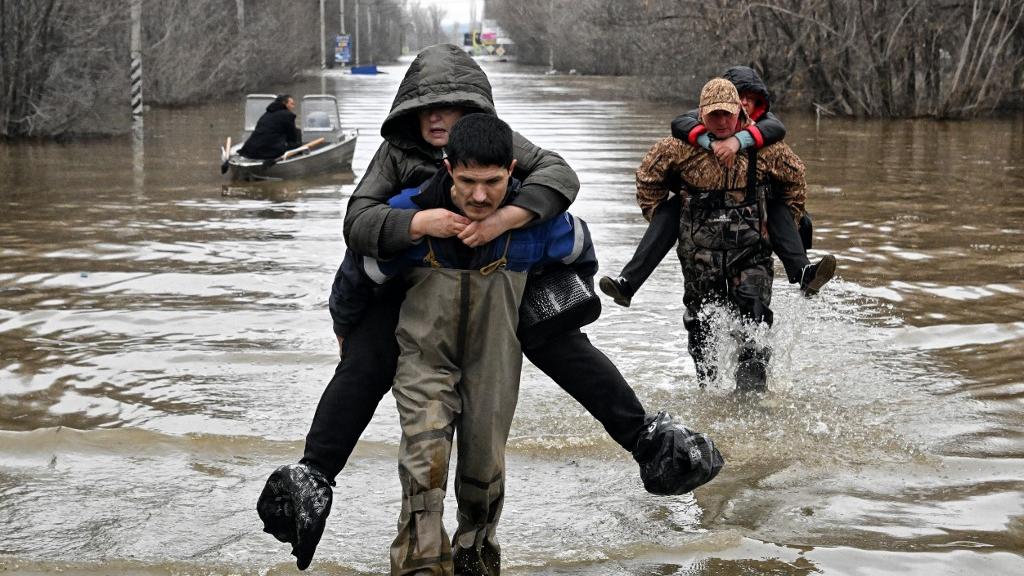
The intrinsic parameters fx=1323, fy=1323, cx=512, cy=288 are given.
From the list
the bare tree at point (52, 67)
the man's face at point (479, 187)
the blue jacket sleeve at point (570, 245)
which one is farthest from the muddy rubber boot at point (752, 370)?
the bare tree at point (52, 67)

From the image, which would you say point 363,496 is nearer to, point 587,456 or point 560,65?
point 587,456

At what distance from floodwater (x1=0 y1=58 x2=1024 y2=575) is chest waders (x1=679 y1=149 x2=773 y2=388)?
520mm

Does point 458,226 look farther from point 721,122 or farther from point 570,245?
point 721,122

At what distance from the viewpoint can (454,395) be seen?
4266 mm

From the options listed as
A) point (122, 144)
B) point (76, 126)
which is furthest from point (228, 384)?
point (76, 126)

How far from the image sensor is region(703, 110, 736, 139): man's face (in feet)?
21.6

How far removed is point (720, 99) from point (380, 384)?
2888mm

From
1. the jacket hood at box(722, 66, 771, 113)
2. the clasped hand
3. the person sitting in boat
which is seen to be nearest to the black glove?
the clasped hand

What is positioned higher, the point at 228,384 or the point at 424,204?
the point at 424,204

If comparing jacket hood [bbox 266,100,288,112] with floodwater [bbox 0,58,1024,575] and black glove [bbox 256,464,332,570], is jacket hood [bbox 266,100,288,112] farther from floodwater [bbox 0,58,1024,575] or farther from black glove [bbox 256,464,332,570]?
black glove [bbox 256,464,332,570]

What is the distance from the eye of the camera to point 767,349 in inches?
279

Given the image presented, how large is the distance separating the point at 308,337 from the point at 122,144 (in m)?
18.6

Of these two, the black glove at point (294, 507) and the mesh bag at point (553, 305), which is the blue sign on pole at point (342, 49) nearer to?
the mesh bag at point (553, 305)

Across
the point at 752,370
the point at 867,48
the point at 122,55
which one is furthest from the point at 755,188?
the point at 122,55
